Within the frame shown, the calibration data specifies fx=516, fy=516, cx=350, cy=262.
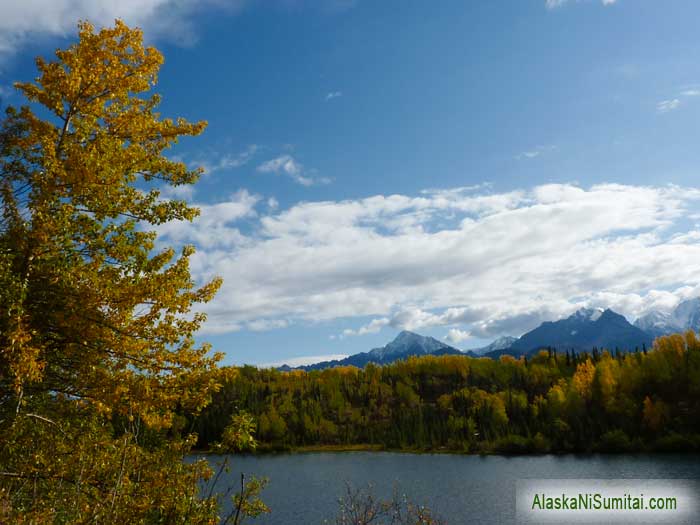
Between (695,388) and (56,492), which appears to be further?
(695,388)

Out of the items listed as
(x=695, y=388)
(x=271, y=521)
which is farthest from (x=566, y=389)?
(x=271, y=521)

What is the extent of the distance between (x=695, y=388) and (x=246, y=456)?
108736 millimetres

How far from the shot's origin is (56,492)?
11.0 m

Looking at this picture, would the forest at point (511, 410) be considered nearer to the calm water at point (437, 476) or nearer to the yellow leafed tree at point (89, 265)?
the calm water at point (437, 476)

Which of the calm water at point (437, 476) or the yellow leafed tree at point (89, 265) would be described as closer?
the yellow leafed tree at point (89, 265)

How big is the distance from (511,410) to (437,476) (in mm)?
70532

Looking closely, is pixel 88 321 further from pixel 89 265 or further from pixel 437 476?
pixel 437 476

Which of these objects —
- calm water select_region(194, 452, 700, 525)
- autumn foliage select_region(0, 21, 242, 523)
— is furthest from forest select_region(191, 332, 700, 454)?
autumn foliage select_region(0, 21, 242, 523)

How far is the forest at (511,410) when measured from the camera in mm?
113188

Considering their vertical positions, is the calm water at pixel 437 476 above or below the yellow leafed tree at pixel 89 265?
below

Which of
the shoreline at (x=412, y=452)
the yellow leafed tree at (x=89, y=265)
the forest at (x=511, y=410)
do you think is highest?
the yellow leafed tree at (x=89, y=265)

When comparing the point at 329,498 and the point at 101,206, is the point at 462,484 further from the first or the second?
the point at 101,206

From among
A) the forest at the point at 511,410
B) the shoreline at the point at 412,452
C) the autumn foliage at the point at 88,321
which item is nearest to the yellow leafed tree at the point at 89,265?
the autumn foliage at the point at 88,321

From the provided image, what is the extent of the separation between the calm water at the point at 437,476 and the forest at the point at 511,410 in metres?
13.0
